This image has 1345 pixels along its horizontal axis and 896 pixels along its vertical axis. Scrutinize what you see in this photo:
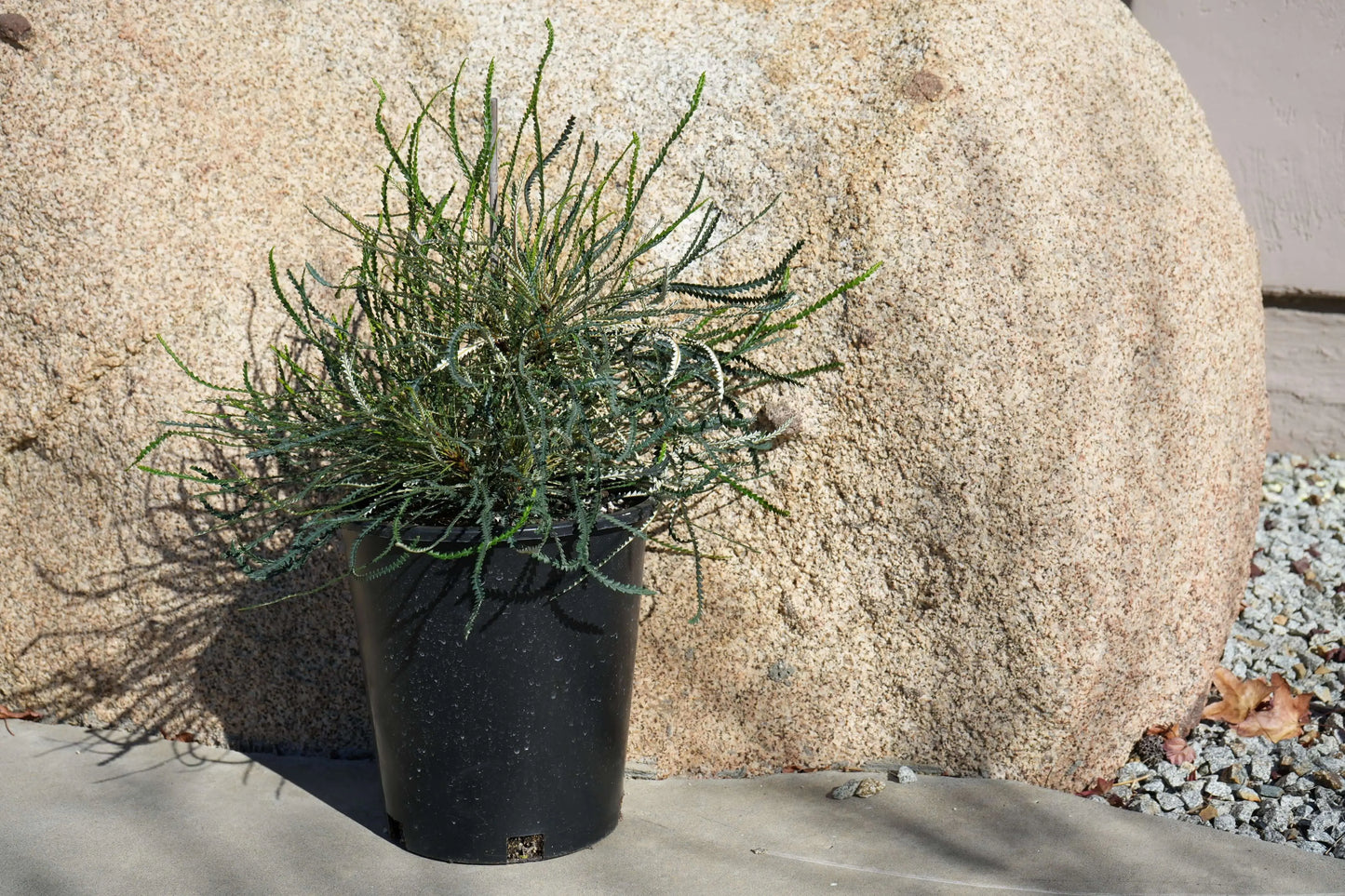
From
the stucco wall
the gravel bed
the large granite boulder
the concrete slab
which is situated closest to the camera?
the gravel bed

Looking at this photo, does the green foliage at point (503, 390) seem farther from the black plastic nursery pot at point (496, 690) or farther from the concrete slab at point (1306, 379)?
the concrete slab at point (1306, 379)

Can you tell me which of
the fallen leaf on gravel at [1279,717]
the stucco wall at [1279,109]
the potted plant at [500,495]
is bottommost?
the fallen leaf on gravel at [1279,717]

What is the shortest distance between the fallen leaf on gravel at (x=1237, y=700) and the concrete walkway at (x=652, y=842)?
1.64 feet

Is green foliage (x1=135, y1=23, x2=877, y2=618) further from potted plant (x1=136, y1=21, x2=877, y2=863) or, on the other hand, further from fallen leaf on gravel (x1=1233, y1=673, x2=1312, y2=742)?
fallen leaf on gravel (x1=1233, y1=673, x2=1312, y2=742)

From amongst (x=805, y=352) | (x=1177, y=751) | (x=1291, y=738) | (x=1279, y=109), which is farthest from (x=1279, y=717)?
(x=1279, y=109)

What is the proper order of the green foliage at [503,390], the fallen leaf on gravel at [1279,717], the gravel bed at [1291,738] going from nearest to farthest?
the green foliage at [503,390] → the gravel bed at [1291,738] → the fallen leaf on gravel at [1279,717]

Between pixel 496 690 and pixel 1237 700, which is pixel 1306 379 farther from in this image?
pixel 496 690

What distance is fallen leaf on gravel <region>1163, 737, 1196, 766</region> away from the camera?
8.89 feet

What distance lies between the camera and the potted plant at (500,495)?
87.0 inches

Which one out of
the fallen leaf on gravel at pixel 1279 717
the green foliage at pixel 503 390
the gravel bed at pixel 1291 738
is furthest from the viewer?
the fallen leaf on gravel at pixel 1279 717

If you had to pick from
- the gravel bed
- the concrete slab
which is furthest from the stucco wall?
the gravel bed

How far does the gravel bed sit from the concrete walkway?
0.12 meters

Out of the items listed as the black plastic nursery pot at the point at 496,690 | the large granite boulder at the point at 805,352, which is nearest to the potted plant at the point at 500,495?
the black plastic nursery pot at the point at 496,690

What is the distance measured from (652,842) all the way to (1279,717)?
60.2 inches
